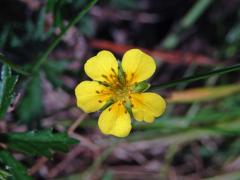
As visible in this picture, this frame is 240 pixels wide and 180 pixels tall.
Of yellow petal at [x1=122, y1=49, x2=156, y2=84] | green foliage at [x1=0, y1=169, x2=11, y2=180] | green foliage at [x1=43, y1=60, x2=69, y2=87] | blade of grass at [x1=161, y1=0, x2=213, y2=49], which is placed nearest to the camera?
green foliage at [x1=0, y1=169, x2=11, y2=180]

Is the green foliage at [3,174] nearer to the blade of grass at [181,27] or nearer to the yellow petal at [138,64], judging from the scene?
the yellow petal at [138,64]

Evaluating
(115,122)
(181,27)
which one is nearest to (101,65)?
(115,122)

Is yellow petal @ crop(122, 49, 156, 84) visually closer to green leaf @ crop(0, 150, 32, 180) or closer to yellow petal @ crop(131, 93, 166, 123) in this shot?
yellow petal @ crop(131, 93, 166, 123)

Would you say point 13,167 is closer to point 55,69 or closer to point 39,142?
point 39,142

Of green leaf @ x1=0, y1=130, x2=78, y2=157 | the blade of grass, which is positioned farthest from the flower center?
the blade of grass

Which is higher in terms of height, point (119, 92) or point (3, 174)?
point (119, 92)

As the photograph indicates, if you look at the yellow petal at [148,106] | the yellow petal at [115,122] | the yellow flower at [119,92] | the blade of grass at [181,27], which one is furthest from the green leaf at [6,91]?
the blade of grass at [181,27]

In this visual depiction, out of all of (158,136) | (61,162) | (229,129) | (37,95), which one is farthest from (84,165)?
(229,129)

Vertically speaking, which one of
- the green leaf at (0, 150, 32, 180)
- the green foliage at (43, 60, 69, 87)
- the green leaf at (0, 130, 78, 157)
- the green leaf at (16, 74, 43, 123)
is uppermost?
the green foliage at (43, 60, 69, 87)
